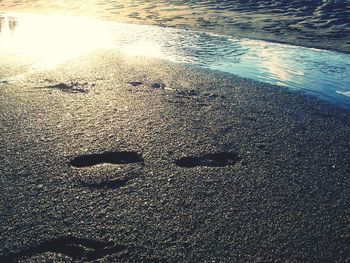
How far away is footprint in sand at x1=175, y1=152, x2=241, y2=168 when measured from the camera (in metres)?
3.08

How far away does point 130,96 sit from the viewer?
4.78m

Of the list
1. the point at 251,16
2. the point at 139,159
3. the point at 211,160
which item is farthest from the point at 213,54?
the point at 251,16

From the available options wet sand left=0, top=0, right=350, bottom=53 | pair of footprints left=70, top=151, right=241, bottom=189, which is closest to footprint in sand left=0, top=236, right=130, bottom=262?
pair of footprints left=70, top=151, right=241, bottom=189

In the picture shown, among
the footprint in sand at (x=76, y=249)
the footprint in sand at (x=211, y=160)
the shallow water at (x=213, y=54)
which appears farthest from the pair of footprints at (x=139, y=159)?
the shallow water at (x=213, y=54)

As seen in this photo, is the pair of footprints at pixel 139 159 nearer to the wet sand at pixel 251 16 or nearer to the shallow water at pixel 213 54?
the shallow water at pixel 213 54

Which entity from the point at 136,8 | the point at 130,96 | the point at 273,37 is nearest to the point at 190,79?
the point at 130,96

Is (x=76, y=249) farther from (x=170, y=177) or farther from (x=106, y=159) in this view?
(x=106, y=159)

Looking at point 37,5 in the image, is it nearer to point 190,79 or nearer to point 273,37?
point 273,37

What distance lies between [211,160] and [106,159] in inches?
36.1

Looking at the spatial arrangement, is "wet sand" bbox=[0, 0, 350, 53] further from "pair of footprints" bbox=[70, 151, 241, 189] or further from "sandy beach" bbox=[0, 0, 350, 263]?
"pair of footprints" bbox=[70, 151, 241, 189]

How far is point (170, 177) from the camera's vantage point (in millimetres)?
2840

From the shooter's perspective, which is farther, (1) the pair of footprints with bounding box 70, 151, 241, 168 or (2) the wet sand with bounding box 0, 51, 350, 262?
(1) the pair of footprints with bounding box 70, 151, 241, 168

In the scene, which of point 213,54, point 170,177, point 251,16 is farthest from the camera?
point 251,16

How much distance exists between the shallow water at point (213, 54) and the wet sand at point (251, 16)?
1.49m
